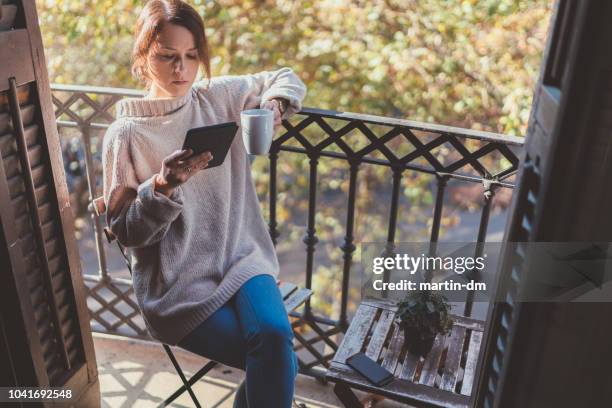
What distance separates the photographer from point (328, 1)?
17.0ft

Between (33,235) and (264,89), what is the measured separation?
1.06 metres

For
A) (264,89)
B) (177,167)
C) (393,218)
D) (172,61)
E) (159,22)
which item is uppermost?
(159,22)

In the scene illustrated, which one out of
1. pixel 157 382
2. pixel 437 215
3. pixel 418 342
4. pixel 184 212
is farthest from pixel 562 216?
pixel 157 382

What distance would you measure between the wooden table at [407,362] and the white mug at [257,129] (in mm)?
830

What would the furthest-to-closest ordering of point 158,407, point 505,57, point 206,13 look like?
1. point 206,13
2. point 505,57
3. point 158,407

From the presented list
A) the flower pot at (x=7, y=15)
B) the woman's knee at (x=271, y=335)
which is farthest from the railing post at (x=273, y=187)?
the flower pot at (x=7, y=15)

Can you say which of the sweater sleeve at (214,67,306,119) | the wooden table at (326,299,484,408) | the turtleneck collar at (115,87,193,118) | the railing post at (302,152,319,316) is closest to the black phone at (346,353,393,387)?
the wooden table at (326,299,484,408)

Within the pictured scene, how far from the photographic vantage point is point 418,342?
2291mm

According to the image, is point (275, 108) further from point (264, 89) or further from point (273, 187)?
point (273, 187)

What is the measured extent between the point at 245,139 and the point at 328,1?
11.2 feet

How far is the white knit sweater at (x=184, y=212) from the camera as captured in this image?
206cm

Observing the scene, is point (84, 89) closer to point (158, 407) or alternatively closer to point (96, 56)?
point (158, 407)

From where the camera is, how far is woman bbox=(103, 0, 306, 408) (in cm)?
206

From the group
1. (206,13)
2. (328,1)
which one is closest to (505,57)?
(328,1)
